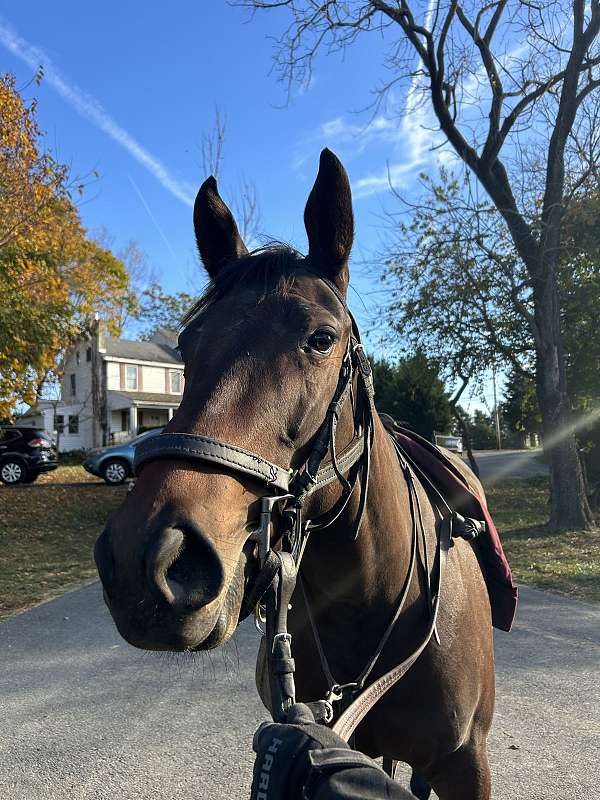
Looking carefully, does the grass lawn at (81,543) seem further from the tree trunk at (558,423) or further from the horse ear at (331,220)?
the horse ear at (331,220)

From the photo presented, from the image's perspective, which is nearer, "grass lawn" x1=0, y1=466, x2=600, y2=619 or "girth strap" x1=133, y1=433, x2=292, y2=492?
"girth strap" x1=133, y1=433, x2=292, y2=492

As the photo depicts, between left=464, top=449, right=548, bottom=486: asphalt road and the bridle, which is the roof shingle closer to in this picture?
left=464, top=449, right=548, bottom=486: asphalt road

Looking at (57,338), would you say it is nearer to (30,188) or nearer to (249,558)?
(30,188)

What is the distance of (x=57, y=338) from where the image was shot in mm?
13734

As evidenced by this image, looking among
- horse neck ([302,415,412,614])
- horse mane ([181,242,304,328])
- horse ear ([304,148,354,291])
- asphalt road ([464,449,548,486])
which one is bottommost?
asphalt road ([464,449,548,486])

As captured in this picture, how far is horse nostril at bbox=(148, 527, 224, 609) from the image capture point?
1114 mm

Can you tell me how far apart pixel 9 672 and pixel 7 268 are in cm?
906

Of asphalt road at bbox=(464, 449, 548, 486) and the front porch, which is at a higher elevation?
the front porch

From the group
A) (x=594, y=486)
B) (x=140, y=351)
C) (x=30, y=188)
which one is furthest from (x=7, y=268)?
(x=140, y=351)

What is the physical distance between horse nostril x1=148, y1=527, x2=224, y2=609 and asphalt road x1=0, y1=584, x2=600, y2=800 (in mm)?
1399

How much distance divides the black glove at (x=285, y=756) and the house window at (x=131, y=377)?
1704 inches

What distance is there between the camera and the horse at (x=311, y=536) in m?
1.18

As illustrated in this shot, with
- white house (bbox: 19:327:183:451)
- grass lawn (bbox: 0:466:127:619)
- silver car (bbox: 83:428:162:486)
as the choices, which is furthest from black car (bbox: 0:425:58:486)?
white house (bbox: 19:327:183:451)

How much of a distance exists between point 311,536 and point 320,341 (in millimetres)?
658
